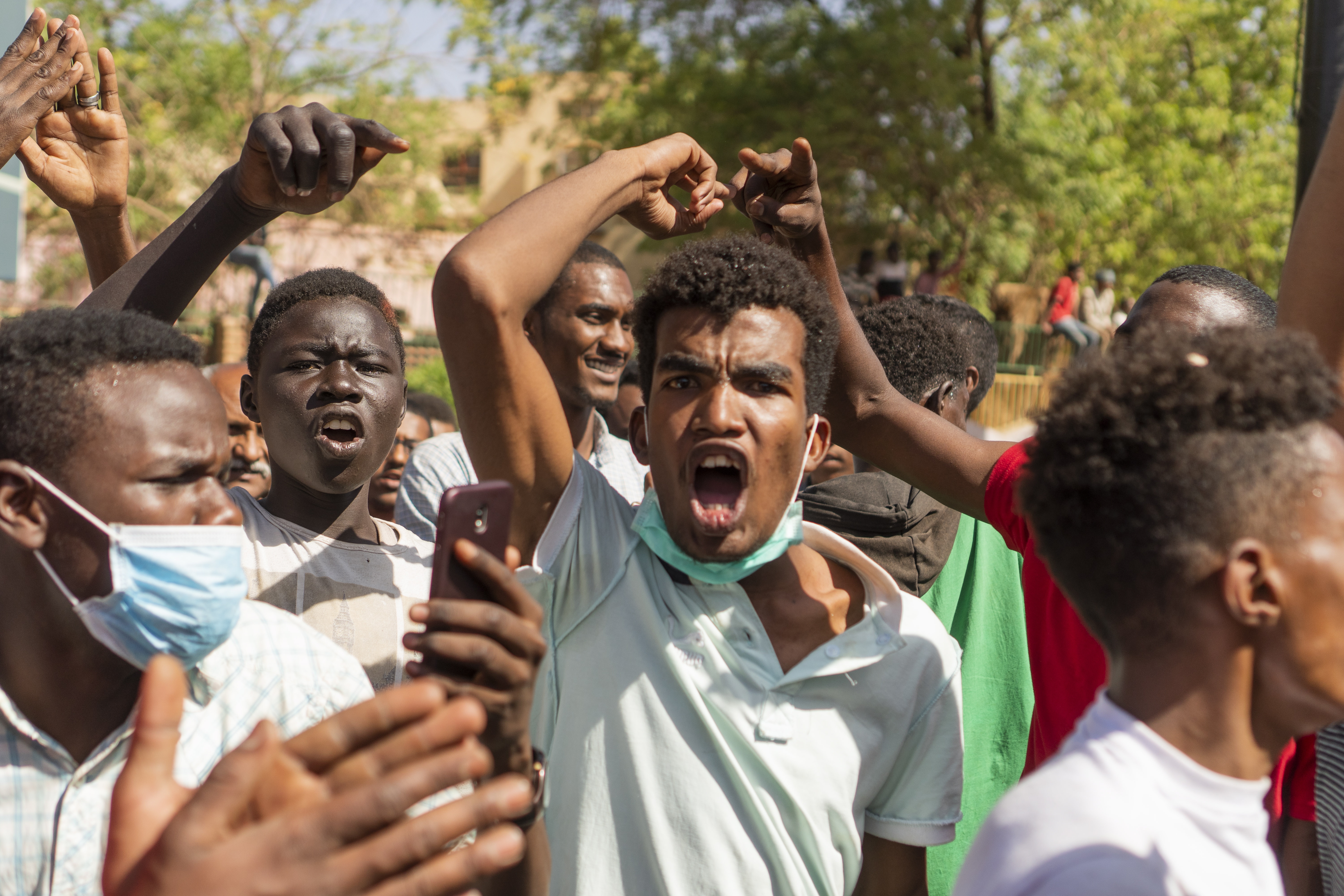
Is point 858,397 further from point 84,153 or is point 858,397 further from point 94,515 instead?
point 84,153

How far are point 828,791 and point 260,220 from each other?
2074mm

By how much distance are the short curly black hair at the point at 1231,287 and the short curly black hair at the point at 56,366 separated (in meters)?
2.57

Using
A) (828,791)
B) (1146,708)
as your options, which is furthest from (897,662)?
(1146,708)

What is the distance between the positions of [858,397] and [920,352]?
105cm

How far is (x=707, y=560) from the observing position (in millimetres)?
2395

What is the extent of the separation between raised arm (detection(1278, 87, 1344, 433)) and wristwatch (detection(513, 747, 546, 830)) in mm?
1518

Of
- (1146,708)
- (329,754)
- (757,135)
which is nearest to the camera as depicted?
(329,754)

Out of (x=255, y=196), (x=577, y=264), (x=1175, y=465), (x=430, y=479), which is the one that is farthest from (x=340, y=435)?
(x=1175, y=465)

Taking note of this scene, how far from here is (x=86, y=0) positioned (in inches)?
790

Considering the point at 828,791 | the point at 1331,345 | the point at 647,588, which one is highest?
the point at 1331,345

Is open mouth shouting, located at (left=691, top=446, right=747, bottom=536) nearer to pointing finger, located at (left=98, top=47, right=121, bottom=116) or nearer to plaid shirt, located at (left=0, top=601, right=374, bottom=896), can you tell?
plaid shirt, located at (left=0, top=601, right=374, bottom=896)

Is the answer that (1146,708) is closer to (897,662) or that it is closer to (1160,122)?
(897,662)

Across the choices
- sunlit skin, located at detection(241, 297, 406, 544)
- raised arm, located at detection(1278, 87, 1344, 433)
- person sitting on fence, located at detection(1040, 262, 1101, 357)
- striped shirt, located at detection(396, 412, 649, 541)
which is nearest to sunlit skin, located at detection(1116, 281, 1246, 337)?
raised arm, located at detection(1278, 87, 1344, 433)

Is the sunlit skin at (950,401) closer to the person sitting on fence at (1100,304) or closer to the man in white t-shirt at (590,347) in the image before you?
the man in white t-shirt at (590,347)
